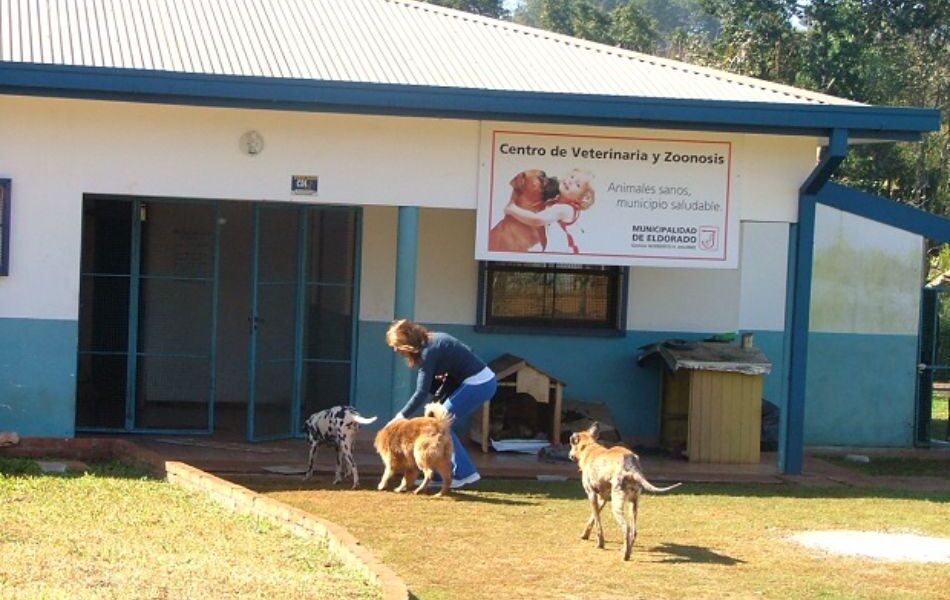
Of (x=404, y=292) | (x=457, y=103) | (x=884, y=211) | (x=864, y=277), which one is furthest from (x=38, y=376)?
(x=864, y=277)

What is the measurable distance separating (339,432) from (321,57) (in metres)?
4.28

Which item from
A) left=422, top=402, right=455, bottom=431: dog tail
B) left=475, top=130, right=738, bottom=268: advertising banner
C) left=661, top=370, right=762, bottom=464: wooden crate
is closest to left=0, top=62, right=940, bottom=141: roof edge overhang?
left=475, top=130, right=738, bottom=268: advertising banner

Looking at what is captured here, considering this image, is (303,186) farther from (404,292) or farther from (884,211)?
(884,211)

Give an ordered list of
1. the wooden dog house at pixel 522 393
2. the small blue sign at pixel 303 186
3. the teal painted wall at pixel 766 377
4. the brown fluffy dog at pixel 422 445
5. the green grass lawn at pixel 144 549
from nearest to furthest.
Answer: the green grass lawn at pixel 144 549 → the brown fluffy dog at pixel 422 445 → the small blue sign at pixel 303 186 → the wooden dog house at pixel 522 393 → the teal painted wall at pixel 766 377

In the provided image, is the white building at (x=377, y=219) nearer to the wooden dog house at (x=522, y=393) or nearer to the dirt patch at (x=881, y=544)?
the wooden dog house at (x=522, y=393)

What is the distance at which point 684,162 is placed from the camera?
14680mm

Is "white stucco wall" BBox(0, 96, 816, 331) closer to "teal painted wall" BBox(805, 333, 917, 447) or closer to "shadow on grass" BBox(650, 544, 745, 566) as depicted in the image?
"teal painted wall" BBox(805, 333, 917, 447)

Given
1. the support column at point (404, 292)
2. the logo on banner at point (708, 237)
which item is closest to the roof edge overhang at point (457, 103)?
the logo on banner at point (708, 237)

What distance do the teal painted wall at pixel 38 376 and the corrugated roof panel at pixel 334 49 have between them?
7.92ft

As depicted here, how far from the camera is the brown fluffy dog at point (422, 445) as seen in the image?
12.1 metres

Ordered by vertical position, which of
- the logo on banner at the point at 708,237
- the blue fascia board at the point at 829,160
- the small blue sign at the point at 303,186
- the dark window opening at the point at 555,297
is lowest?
the dark window opening at the point at 555,297

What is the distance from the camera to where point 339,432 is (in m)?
12.9

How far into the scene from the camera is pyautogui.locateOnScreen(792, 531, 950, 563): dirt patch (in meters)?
10.8

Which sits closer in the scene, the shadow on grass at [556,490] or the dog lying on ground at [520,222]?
the shadow on grass at [556,490]
